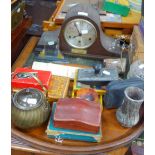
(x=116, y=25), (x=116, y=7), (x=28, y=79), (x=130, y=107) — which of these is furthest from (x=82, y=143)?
(x=116, y=7)

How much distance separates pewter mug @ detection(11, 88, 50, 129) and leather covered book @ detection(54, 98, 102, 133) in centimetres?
5

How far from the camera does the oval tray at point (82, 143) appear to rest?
2.95ft

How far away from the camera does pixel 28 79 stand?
1.03 m

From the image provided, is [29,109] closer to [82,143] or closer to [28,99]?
[28,99]

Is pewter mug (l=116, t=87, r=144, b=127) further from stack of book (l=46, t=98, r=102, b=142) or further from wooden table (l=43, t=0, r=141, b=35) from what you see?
wooden table (l=43, t=0, r=141, b=35)

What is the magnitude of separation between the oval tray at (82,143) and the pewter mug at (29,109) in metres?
0.03

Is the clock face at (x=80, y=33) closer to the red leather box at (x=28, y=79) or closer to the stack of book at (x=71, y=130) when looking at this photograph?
the red leather box at (x=28, y=79)

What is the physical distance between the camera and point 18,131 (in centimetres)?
92

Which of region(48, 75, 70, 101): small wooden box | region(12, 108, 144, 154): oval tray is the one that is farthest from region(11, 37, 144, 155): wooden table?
region(48, 75, 70, 101): small wooden box

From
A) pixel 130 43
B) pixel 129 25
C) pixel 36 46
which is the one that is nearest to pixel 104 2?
pixel 129 25

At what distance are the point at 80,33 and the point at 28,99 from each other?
0.45 metres

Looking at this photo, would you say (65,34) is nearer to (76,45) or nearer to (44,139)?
(76,45)

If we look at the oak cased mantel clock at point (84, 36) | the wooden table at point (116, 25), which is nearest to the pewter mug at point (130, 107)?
the oak cased mantel clock at point (84, 36)

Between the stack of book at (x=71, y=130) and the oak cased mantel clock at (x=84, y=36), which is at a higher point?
the oak cased mantel clock at (x=84, y=36)
